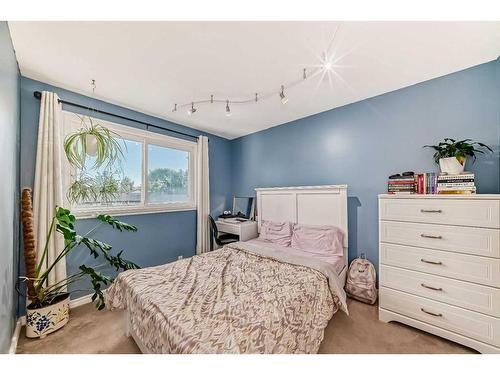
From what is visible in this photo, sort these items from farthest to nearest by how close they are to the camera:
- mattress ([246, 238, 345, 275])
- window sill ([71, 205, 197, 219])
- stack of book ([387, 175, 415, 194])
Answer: window sill ([71, 205, 197, 219]) → mattress ([246, 238, 345, 275]) → stack of book ([387, 175, 415, 194])

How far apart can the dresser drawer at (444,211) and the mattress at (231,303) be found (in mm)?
826

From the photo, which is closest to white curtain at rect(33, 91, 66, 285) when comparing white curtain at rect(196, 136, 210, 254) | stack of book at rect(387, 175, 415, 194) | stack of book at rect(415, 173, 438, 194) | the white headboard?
white curtain at rect(196, 136, 210, 254)

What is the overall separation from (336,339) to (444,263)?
1.10 metres

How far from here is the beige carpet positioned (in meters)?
1.62

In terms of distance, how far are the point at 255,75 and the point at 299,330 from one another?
7.08 ft

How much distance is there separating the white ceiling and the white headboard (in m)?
1.23

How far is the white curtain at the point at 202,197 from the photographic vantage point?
346 cm

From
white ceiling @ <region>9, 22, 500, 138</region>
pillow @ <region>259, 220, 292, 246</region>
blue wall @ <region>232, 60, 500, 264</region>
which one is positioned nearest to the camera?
white ceiling @ <region>9, 22, 500, 138</region>

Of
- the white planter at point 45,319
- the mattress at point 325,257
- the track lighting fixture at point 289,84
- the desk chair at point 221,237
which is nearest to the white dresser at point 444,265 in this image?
the mattress at point 325,257

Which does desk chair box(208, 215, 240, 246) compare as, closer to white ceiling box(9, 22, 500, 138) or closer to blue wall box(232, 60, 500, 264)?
blue wall box(232, 60, 500, 264)

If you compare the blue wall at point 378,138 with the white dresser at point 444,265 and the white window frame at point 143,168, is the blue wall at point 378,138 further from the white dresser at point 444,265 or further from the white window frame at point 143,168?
the white window frame at point 143,168

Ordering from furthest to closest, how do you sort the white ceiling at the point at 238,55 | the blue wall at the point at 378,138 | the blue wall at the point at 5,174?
the blue wall at the point at 378,138 → the white ceiling at the point at 238,55 → the blue wall at the point at 5,174

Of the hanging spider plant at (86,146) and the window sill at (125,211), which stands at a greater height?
the hanging spider plant at (86,146)

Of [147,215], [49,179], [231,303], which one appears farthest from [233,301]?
[49,179]
